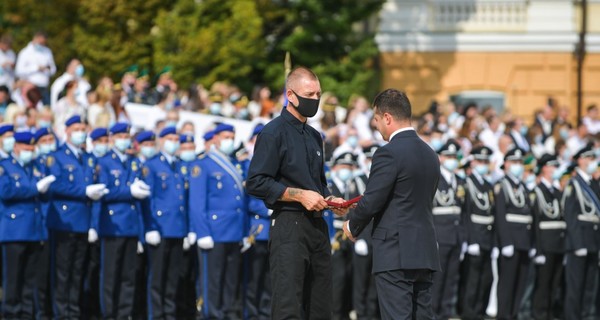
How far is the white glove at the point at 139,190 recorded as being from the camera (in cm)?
1499

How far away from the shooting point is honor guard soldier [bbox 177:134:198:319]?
15.8m

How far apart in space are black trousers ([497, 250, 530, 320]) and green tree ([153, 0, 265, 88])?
1009 centimetres

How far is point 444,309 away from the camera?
17.0 m

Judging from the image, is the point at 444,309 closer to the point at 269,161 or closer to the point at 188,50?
the point at 269,161

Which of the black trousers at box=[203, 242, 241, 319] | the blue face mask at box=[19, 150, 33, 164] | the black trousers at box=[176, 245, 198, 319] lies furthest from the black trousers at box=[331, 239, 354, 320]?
the blue face mask at box=[19, 150, 33, 164]

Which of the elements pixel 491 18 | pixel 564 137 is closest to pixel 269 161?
pixel 564 137

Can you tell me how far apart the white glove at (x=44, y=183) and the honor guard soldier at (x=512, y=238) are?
5.79 metres

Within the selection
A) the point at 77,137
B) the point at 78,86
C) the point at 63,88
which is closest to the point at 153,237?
the point at 77,137

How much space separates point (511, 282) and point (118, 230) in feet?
16.8

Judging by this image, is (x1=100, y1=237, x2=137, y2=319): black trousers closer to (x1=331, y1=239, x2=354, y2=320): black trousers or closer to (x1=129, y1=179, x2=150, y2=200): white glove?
(x1=129, y1=179, x2=150, y2=200): white glove

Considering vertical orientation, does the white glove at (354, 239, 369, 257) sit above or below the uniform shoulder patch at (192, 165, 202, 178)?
below

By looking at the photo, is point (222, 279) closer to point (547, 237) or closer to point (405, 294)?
point (547, 237)

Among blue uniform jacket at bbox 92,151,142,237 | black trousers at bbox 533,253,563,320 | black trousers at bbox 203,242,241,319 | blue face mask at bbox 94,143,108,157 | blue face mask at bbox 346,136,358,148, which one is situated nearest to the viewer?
blue uniform jacket at bbox 92,151,142,237

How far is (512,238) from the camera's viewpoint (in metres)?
17.2
